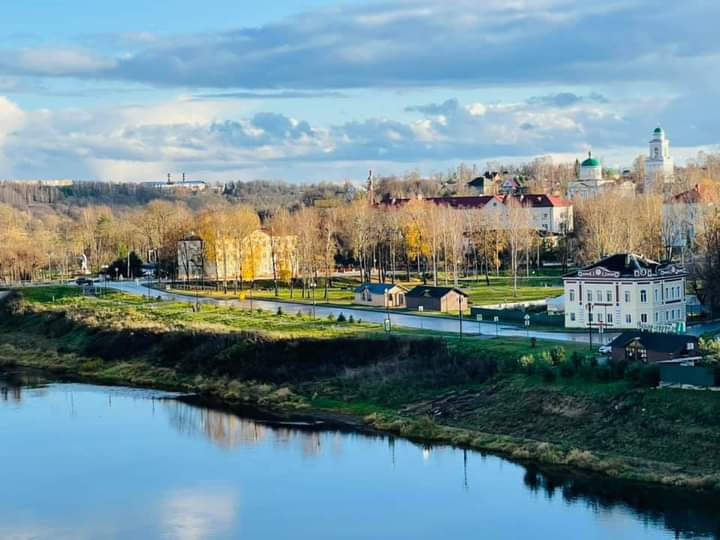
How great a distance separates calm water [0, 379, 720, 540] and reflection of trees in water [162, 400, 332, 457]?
91mm

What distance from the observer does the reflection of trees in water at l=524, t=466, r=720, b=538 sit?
27.7m

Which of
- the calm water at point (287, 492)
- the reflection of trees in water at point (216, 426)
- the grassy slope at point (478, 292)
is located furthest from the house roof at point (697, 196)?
the calm water at point (287, 492)

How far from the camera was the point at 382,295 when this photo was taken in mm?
64188

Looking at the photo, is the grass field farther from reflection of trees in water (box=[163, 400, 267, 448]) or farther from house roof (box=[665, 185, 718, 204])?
reflection of trees in water (box=[163, 400, 267, 448])

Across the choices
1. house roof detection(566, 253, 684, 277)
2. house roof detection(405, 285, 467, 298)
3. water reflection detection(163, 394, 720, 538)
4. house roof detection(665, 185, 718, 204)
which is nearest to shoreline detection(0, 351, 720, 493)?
water reflection detection(163, 394, 720, 538)

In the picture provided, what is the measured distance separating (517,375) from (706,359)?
276 inches

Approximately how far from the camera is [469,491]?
31.3 meters

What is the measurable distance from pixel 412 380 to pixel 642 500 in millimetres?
14654

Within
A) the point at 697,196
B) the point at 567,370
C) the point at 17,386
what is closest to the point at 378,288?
the point at 17,386

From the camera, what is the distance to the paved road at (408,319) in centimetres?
4819

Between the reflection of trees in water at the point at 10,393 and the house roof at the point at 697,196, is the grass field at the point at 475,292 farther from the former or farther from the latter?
the reflection of trees in water at the point at 10,393

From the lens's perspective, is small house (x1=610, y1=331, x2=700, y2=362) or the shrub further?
the shrub

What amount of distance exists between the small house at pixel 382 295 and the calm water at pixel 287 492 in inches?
944

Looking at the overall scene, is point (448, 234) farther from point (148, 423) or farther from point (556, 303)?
point (148, 423)
